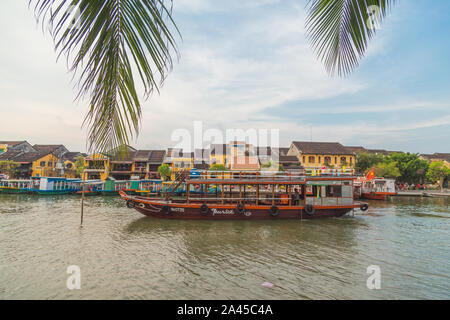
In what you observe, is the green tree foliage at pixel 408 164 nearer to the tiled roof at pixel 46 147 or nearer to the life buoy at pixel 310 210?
the life buoy at pixel 310 210

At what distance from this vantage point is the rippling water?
718 cm

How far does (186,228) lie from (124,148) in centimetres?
1357

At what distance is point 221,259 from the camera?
9.44 metres

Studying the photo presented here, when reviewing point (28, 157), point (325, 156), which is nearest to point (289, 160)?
point (325, 156)

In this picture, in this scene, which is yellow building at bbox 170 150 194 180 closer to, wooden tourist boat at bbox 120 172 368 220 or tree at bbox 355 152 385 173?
wooden tourist boat at bbox 120 172 368 220

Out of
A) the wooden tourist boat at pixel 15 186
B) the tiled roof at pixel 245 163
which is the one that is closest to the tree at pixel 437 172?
the tiled roof at pixel 245 163

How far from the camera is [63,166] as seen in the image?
45.5 metres

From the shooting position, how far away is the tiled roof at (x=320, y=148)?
144 feet

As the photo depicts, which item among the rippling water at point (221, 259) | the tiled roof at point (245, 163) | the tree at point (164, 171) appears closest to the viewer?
the rippling water at point (221, 259)

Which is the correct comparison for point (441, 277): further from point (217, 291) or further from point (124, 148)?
point (124, 148)

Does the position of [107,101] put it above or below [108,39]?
below

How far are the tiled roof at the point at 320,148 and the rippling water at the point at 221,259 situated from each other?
28.9 metres
